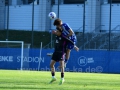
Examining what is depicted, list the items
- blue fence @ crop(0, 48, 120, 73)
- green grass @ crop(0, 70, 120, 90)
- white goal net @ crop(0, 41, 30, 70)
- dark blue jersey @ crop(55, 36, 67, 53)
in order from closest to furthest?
green grass @ crop(0, 70, 120, 90) < dark blue jersey @ crop(55, 36, 67, 53) < blue fence @ crop(0, 48, 120, 73) < white goal net @ crop(0, 41, 30, 70)

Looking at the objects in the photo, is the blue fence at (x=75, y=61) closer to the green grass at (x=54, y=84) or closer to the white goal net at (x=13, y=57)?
the white goal net at (x=13, y=57)

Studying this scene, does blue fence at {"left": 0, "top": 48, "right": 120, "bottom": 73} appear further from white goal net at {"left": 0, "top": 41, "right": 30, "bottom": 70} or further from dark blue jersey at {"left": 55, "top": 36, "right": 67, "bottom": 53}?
dark blue jersey at {"left": 55, "top": 36, "right": 67, "bottom": 53}

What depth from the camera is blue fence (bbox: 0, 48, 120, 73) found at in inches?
1415

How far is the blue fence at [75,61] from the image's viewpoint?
35938 mm

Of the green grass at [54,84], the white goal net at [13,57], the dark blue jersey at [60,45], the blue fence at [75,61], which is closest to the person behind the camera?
Result: the green grass at [54,84]

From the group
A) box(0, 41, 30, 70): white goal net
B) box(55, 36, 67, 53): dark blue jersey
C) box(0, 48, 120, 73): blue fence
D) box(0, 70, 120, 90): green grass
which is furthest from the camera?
box(0, 41, 30, 70): white goal net

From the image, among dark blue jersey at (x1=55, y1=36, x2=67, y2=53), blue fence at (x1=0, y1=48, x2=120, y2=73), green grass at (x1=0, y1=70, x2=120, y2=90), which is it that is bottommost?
blue fence at (x1=0, y1=48, x2=120, y2=73)

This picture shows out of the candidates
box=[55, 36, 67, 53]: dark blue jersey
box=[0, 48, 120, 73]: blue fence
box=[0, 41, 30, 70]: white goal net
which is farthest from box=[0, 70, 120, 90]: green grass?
box=[0, 41, 30, 70]: white goal net

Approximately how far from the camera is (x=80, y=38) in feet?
151

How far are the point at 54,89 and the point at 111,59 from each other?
939 inches

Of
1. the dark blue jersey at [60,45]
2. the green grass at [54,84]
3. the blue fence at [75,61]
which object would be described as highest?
the dark blue jersey at [60,45]

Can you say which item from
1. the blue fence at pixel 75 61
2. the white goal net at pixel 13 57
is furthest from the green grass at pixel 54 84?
the white goal net at pixel 13 57

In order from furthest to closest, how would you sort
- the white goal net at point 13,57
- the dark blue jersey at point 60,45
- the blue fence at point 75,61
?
1. the white goal net at point 13,57
2. the blue fence at point 75,61
3. the dark blue jersey at point 60,45

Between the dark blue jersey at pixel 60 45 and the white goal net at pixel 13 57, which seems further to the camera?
the white goal net at pixel 13 57
